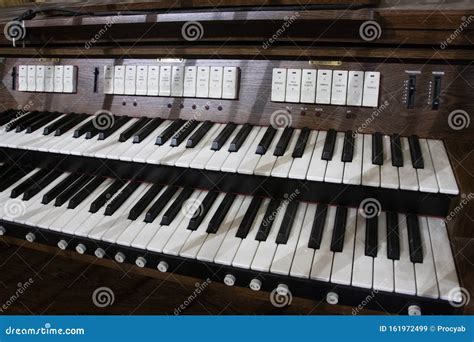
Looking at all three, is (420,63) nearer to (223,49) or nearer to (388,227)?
(388,227)

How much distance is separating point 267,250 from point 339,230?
23 cm

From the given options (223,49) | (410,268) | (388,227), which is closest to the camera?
(410,268)

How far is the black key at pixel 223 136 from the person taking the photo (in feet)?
4.17

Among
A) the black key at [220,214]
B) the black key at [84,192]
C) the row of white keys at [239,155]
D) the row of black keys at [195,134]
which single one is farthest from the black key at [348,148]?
the black key at [84,192]

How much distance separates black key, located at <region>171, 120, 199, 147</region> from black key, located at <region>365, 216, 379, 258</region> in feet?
2.27

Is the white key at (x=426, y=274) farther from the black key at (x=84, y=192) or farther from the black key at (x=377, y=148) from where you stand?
the black key at (x=84, y=192)

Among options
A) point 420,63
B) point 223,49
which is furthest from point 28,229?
point 420,63

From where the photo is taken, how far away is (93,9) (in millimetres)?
1521

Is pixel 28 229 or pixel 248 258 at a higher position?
pixel 248 258

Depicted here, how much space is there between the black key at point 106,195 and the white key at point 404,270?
100cm

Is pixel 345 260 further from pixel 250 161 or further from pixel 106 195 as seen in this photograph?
pixel 106 195

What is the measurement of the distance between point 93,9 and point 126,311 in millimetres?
1231

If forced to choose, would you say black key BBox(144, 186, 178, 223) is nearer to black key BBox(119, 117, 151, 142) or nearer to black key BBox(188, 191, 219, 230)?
black key BBox(188, 191, 219, 230)

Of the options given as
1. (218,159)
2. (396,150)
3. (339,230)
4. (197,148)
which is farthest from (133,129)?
(396,150)
